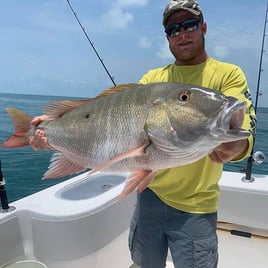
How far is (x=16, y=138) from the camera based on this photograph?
1.88m

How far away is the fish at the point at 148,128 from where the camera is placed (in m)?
1.28

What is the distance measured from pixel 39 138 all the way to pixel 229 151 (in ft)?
3.35

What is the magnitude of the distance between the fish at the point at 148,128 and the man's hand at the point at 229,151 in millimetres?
132

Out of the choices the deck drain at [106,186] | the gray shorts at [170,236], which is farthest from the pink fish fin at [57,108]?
the deck drain at [106,186]

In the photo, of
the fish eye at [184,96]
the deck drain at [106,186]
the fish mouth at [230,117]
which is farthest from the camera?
the deck drain at [106,186]

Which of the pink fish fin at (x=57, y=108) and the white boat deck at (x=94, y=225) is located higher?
the pink fish fin at (x=57, y=108)

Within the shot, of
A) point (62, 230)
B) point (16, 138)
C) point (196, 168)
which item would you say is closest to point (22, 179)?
point (62, 230)

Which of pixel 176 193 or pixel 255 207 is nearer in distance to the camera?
pixel 176 193

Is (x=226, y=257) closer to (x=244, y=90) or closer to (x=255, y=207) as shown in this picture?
(x=255, y=207)

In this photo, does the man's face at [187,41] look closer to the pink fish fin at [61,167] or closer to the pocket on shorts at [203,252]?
the pink fish fin at [61,167]

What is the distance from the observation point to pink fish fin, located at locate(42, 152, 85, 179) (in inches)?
67.1

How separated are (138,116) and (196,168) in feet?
1.86

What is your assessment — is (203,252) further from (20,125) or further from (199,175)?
(20,125)

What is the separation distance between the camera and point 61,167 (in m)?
1.73
